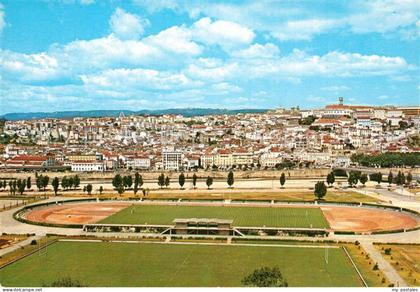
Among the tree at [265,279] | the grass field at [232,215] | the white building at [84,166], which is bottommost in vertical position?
the grass field at [232,215]

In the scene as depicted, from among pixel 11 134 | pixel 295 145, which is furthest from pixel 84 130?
pixel 295 145

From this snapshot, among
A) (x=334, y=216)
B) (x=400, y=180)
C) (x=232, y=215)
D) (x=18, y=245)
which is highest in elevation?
(x=400, y=180)

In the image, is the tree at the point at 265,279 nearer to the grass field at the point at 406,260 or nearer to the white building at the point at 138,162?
the grass field at the point at 406,260

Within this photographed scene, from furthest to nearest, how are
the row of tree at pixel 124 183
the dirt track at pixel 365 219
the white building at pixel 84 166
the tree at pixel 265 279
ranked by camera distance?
the white building at pixel 84 166 → the row of tree at pixel 124 183 → the dirt track at pixel 365 219 → the tree at pixel 265 279

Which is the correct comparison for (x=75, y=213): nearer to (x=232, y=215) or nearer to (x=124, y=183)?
(x=232, y=215)

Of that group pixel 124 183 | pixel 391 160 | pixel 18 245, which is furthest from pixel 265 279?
pixel 391 160

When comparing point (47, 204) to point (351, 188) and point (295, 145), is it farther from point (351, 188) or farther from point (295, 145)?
point (295, 145)

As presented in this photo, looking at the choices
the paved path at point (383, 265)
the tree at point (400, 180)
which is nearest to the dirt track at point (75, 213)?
the paved path at point (383, 265)
